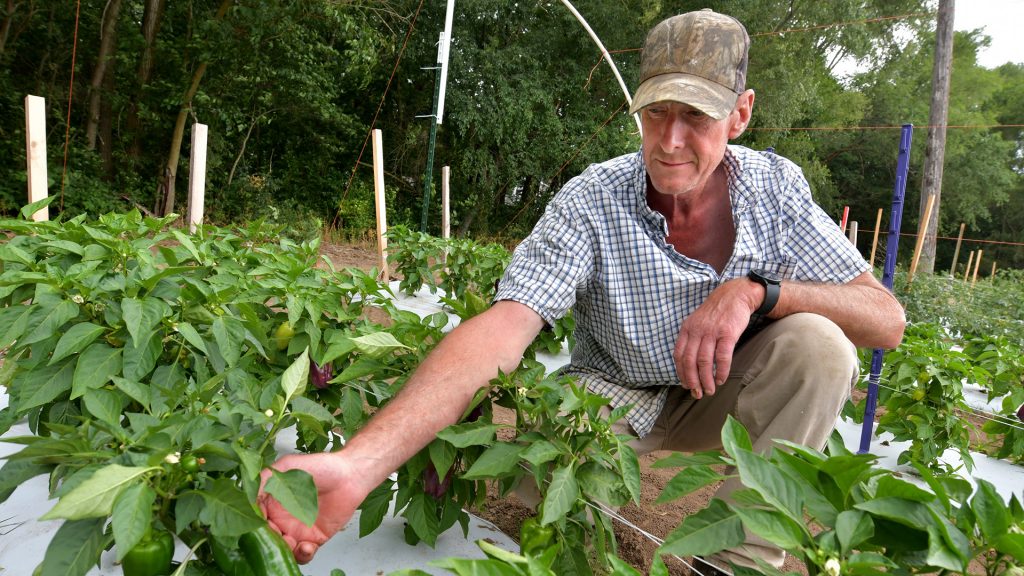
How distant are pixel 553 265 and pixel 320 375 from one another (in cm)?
58

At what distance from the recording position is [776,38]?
13.3m

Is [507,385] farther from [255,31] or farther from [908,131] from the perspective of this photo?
[255,31]

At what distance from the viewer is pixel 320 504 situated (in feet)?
3.10

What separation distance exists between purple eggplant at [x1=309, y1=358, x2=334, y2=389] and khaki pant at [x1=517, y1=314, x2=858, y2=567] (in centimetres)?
50

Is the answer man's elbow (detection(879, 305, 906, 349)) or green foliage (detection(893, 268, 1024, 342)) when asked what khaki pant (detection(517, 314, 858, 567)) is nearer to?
man's elbow (detection(879, 305, 906, 349))

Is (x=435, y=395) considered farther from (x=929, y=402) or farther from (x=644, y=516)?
(x=929, y=402)

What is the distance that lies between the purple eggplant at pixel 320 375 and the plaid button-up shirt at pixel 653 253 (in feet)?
1.66

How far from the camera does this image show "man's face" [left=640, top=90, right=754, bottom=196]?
1.50 meters

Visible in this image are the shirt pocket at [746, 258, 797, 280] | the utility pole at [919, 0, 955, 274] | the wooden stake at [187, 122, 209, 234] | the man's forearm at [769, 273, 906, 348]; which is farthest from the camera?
the utility pole at [919, 0, 955, 274]

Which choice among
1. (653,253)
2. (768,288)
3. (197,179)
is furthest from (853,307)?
(197,179)

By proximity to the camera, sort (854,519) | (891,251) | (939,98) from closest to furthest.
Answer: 1. (854,519)
2. (891,251)
3. (939,98)

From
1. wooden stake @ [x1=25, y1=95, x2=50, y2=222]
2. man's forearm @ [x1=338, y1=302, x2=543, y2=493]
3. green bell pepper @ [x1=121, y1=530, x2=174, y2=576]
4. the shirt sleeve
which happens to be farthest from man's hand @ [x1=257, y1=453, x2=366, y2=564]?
wooden stake @ [x1=25, y1=95, x2=50, y2=222]

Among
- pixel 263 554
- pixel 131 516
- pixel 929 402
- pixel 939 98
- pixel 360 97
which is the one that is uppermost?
pixel 939 98

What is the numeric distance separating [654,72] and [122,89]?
9.43 m
